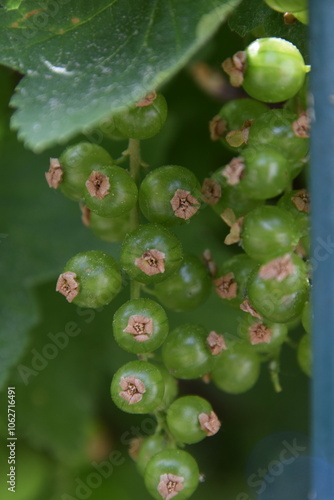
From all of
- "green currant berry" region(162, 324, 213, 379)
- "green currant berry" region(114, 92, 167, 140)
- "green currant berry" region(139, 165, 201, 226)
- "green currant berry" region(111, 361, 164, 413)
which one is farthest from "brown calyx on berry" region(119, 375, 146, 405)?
"green currant berry" region(114, 92, 167, 140)

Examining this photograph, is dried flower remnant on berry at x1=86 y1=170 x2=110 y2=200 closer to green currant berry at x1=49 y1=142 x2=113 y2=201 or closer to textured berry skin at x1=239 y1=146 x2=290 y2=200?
green currant berry at x1=49 y1=142 x2=113 y2=201

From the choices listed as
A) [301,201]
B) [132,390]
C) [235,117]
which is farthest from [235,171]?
[132,390]

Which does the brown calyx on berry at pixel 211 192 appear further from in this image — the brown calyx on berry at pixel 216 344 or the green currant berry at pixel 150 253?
the brown calyx on berry at pixel 216 344

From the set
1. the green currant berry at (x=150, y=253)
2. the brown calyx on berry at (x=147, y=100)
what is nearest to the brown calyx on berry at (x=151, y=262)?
the green currant berry at (x=150, y=253)

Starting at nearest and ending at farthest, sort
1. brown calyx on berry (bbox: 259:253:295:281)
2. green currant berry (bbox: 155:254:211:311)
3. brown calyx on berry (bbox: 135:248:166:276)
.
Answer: brown calyx on berry (bbox: 259:253:295:281), brown calyx on berry (bbox: 135:248:166:276), green currant berry (bbox: 155:254:211:311)

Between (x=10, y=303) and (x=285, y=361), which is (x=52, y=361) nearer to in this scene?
(x=10, y=303)

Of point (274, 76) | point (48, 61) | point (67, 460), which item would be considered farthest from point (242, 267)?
point (67, 460)

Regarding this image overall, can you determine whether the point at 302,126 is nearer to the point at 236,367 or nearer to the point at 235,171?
the point at 235,171
